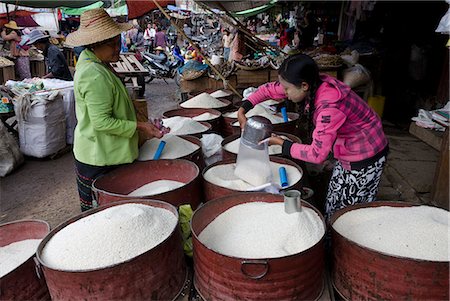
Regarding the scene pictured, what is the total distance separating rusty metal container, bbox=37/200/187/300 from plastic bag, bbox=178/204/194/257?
0.25 metres

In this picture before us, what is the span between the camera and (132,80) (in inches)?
286

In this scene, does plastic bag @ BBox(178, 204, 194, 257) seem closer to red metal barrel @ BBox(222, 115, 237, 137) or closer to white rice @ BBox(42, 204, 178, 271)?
white rice @ BBox(42, 204, 178, 271)

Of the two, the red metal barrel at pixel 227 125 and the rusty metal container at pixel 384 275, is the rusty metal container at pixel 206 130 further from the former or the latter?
the rusty metal container at pixel 384 275

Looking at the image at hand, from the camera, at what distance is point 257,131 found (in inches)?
68.5

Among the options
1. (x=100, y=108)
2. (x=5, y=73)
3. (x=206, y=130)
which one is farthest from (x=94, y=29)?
(x=5, y=73)

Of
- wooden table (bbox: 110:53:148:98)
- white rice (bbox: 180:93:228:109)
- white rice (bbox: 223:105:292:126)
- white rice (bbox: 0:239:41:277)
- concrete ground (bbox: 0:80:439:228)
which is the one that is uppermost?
white rice (bbox: 223:105:292:126)

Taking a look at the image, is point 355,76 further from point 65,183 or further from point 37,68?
point 37,68

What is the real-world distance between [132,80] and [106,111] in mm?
5755

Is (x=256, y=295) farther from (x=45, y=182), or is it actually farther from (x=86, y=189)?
(x=45, y=182)

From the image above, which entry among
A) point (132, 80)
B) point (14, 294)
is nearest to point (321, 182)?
point (14, 294)

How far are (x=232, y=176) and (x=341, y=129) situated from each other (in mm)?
603

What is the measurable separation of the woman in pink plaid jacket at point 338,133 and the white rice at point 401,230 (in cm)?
31

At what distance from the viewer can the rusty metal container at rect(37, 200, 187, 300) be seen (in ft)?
3.67

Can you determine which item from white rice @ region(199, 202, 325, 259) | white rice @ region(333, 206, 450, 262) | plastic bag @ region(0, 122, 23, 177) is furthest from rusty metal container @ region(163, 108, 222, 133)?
plastic bag @ region(0, 122, 23, 177)
